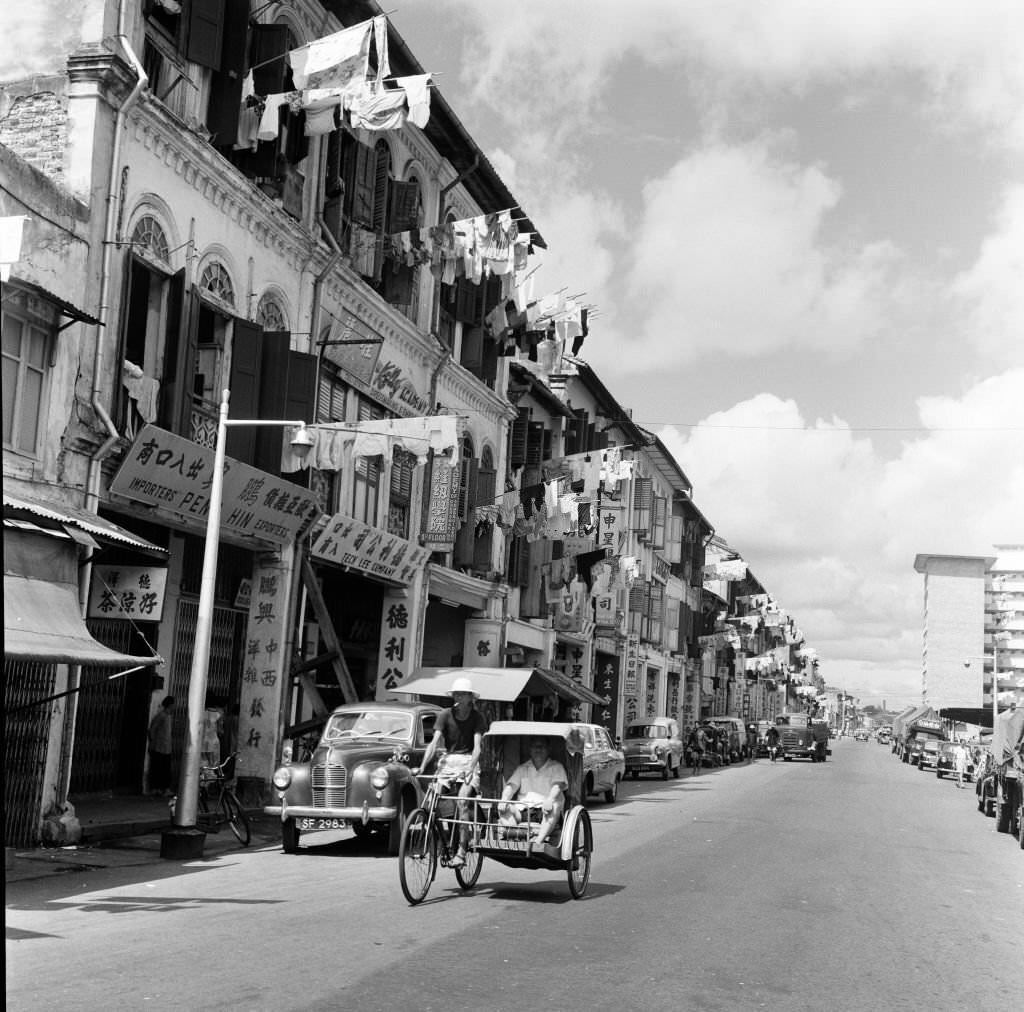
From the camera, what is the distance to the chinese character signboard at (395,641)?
28.1m

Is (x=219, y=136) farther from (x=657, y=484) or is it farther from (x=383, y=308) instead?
(x=657, y=484)

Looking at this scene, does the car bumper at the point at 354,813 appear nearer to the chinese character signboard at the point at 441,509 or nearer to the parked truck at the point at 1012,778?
the parked truck at the point at 1012,778

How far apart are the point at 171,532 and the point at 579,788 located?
10.7m

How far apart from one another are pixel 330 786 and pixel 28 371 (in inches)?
242

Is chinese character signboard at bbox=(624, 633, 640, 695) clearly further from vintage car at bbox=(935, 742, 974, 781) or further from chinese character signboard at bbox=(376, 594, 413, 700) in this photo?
chinese character signboard at bbox=(376, 594, 413, 700)

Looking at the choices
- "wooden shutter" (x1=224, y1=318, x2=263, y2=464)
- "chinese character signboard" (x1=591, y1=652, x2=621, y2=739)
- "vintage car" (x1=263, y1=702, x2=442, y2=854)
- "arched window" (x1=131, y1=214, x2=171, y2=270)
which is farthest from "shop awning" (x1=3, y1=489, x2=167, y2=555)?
"chinese character signboard" (x1=591, y1=652, x2=621, y2=739)

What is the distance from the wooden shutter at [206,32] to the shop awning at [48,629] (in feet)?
28.9

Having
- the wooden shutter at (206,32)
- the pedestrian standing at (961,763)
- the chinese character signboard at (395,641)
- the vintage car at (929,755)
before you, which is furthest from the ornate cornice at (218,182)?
the vintage car at (929,755)

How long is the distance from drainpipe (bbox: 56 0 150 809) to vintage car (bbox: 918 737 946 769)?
1858 inches

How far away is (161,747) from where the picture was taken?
66.2 feet

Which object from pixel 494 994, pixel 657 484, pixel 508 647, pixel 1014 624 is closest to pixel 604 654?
pixel 657 484

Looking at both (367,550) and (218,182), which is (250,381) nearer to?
(218,182)

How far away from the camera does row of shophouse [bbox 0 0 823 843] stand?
1495 cm

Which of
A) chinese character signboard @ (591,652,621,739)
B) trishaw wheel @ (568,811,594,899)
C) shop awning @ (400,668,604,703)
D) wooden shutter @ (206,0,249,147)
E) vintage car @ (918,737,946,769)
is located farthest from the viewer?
vintage car @ (918,737,946,769)
